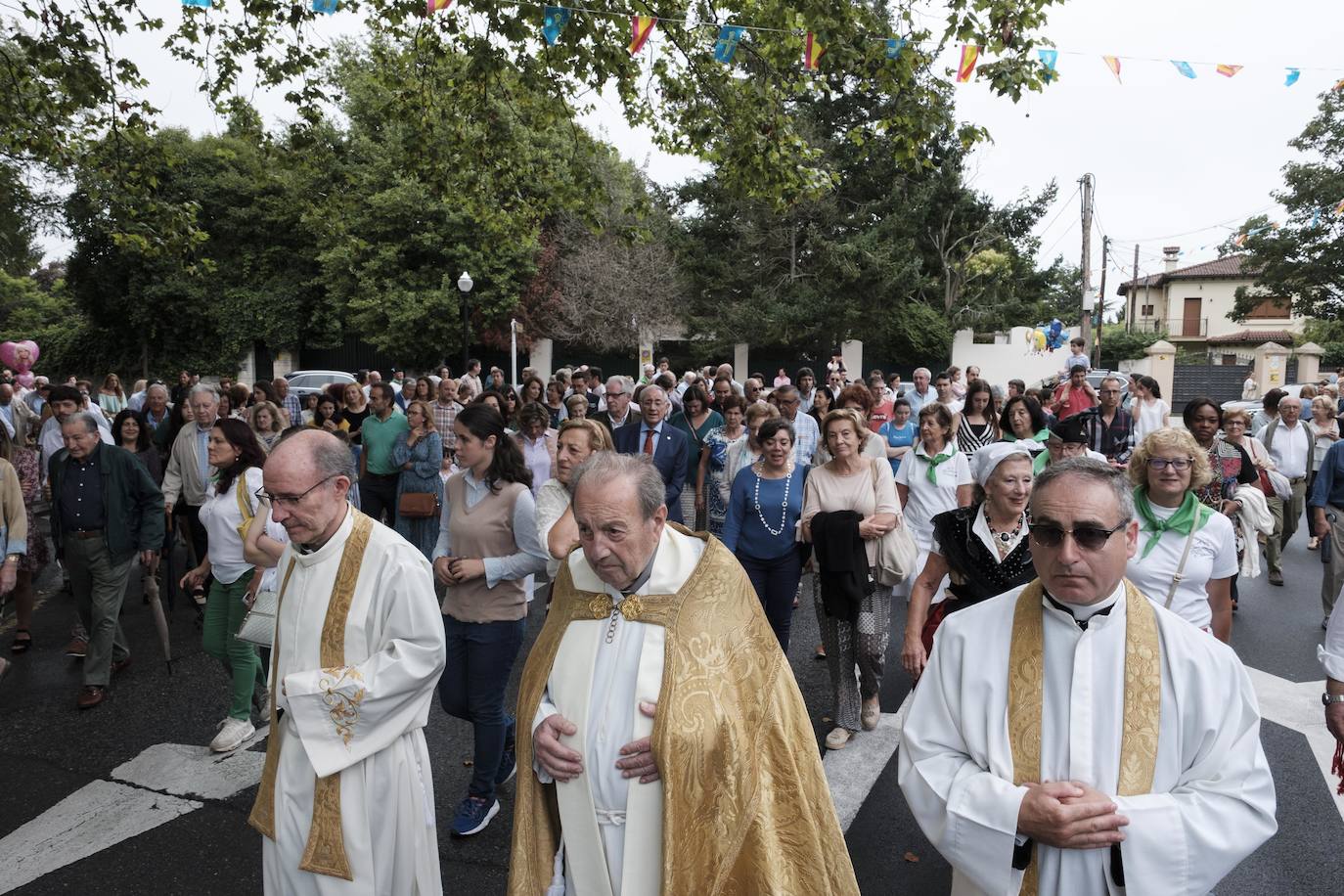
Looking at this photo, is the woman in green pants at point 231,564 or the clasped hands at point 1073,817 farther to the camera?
the woman in green pants at point 231,564

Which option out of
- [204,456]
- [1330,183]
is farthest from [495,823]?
[1330,183]

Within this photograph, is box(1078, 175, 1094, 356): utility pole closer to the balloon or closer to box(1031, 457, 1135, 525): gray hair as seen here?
the balloon

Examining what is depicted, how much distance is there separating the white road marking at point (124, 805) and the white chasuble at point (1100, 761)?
153 inches

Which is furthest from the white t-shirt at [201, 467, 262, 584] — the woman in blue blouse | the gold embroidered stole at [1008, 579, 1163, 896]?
the gold embroidered stole at [1008, 579, 1163, 896]

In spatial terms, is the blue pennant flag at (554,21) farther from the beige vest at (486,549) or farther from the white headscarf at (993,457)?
the white headscarf at (993,457)

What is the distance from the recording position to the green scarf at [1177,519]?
387 cm

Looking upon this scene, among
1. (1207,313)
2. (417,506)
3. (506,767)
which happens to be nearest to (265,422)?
(417,506)

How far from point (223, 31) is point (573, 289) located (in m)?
24.6

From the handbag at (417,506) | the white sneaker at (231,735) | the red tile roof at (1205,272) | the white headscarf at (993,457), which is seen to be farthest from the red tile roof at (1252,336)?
the white sneaker at (231,735)

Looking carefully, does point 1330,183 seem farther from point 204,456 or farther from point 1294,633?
point 204,456

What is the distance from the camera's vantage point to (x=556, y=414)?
12.1m

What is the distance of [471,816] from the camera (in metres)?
4.17

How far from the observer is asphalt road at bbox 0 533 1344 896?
3.88m

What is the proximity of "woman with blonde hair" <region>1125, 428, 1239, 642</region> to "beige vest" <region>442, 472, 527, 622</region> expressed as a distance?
2.71 metres
